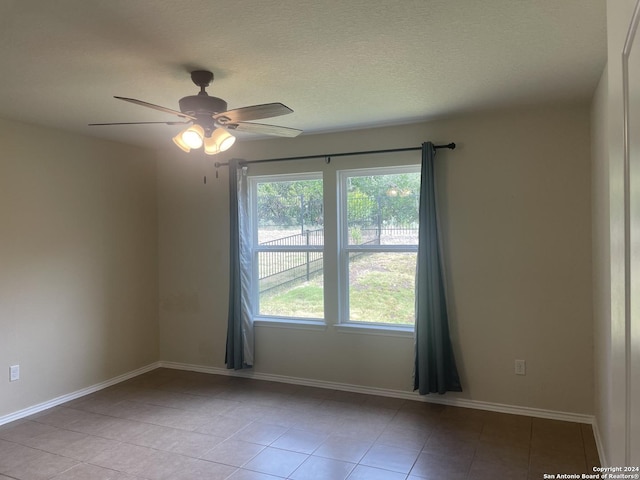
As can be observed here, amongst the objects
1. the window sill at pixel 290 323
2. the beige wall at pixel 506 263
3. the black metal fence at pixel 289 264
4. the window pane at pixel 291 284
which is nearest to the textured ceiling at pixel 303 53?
the beige wall at pixel 506 263

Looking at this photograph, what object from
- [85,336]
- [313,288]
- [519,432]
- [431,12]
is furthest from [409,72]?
[85,336]

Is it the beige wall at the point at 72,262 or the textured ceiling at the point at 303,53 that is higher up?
the textured ceiling at the point at 303,53

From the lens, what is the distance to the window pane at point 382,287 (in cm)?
396

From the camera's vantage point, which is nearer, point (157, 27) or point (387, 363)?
point (157, 27)

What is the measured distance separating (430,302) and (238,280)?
1887 mm

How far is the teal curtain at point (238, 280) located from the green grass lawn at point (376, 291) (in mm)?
533

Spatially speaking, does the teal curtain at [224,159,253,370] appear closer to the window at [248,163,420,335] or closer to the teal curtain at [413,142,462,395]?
the window at [248,163,420,335]

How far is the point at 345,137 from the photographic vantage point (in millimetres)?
4074

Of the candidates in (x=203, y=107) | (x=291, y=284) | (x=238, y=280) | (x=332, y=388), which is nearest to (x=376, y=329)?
(x=332, y=388)

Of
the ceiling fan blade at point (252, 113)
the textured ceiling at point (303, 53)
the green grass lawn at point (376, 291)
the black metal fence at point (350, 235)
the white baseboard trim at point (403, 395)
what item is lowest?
the white baseboard trim at point (403, 395)

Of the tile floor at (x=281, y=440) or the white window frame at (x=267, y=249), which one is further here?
the white window frame at (x=267, y=249)

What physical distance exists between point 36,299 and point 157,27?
283 centimetres

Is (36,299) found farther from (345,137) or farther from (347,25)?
(347,25)

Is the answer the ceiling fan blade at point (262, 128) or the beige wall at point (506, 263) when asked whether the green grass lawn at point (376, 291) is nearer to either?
the beige wall at point (506, 263)
